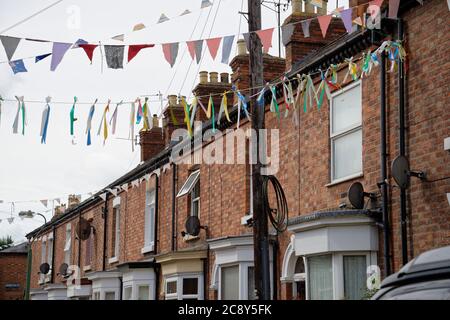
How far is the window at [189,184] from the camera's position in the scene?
1900 centimetres

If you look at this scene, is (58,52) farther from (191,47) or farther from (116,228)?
(116,228)

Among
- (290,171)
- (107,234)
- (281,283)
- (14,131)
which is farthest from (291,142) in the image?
(107,234)

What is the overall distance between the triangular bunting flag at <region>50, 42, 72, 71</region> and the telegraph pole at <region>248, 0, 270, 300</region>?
2705mm

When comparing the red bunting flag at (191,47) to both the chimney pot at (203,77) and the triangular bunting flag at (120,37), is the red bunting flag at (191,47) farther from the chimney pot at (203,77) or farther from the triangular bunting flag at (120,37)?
the chimney pot at (203,77)

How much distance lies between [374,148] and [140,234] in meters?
12.7

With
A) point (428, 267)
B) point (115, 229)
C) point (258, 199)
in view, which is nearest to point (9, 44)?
point (258, 199)

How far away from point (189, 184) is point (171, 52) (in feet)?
29.2

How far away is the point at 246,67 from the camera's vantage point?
Result: 18.0m

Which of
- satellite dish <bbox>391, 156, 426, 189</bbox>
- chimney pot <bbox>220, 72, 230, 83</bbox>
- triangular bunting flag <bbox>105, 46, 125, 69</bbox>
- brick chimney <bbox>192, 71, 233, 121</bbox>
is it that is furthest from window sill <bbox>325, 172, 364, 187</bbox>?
chimney pot <bbox>220, 72, 230, 83</bbox>

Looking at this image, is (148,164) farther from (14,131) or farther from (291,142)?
(14,131)

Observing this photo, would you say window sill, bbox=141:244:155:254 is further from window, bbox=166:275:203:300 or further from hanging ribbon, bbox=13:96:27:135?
hanging ribbon, bbox=13:96:27:135

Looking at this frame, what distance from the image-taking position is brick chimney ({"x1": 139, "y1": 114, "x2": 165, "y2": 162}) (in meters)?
25.6

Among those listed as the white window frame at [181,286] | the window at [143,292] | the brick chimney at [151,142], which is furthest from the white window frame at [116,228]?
the white window frame at [181,286]
